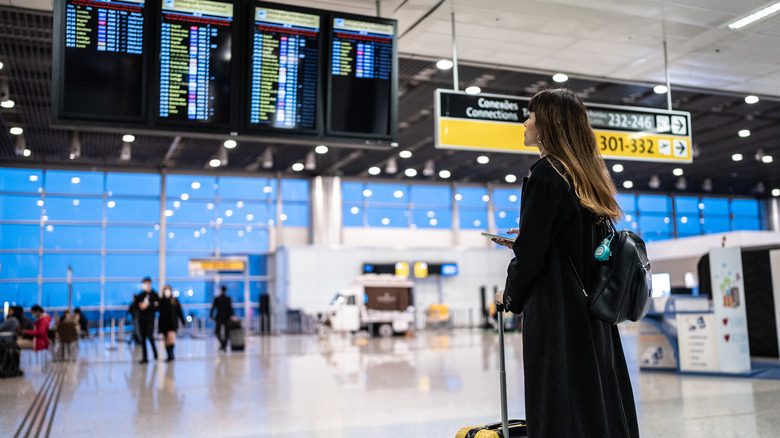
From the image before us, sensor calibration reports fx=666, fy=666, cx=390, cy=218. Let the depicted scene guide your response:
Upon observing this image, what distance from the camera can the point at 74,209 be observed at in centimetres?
2573

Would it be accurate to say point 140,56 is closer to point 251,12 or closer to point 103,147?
point 251,12

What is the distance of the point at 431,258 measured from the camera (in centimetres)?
2873

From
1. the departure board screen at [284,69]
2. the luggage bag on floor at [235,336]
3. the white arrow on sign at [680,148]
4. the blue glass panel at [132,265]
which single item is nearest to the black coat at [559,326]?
the departure board screen at [284,69]

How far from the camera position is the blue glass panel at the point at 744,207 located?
35.6 metres

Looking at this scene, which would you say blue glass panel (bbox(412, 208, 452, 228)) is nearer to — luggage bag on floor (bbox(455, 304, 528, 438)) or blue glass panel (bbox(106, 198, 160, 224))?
blue glass panel (bbox(106, 198, 160, 224))

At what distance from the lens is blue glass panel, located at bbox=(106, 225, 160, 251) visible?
1029 inches

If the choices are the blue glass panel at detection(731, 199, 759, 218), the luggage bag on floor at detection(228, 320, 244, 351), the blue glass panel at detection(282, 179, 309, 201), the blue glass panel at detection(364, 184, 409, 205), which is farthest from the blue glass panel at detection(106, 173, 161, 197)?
the blue glass panel at detection(731, 199, 759, 218)

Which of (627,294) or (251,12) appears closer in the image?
(627,294)

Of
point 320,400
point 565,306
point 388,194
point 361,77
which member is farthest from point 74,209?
point 565,306

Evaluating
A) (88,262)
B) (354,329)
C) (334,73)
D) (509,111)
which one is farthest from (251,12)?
(88,262)

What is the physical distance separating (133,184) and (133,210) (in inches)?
40.8

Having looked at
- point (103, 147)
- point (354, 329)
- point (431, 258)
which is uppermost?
point (103, 147)

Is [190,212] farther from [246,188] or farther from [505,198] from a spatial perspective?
[505,198]

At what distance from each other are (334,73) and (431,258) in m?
22.9
